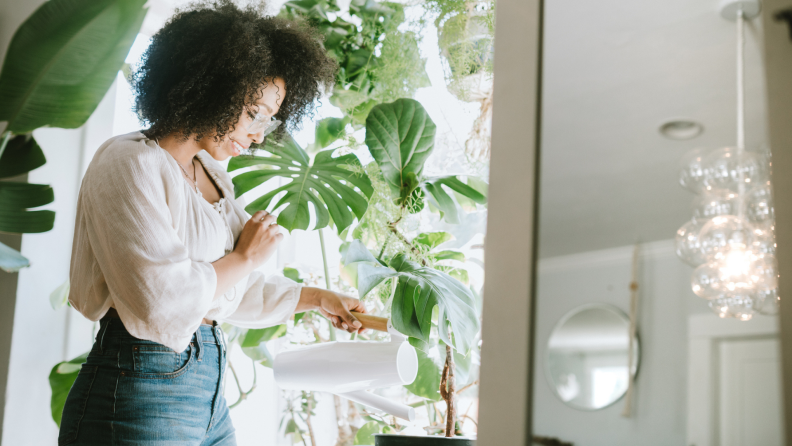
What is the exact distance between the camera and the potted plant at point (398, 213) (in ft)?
3.12

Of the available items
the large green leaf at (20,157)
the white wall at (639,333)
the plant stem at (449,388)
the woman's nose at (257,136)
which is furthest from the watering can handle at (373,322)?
the large green leaf at (20,157)

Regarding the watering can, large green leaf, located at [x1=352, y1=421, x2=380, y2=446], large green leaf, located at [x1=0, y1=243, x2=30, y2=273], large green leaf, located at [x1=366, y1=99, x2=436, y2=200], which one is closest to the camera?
the watering can

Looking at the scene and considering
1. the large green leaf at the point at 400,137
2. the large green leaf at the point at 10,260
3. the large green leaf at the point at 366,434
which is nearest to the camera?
the large green leaf at the point at 400,137

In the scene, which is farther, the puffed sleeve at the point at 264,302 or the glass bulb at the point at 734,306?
the puffed sleeve at the point at 264,302

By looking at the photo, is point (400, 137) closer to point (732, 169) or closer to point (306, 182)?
point (306, 182)

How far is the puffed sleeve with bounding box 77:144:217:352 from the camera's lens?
0.76 m

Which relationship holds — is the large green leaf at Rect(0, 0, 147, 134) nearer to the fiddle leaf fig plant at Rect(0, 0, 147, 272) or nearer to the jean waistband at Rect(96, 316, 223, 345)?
the fiddle leaf fig plant at Rect(0, 0, 147, 272)

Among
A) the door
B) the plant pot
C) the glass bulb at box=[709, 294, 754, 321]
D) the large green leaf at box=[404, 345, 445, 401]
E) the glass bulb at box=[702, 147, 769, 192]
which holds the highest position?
the glass bulb at box=[702, 147, 769, 192]

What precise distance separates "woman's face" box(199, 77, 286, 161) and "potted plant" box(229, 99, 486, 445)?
18 centimetres

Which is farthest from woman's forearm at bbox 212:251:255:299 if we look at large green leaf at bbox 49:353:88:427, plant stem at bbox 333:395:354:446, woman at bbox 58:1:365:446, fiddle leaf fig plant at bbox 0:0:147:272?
plant stem at bbox 333:395:354:446

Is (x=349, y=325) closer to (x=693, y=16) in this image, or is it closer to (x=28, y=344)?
(x=693, y=16)

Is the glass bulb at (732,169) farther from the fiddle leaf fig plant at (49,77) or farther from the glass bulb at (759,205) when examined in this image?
the fiddle leaf fig plant at (49,77)

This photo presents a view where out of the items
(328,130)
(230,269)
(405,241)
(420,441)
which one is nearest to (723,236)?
(420,441)

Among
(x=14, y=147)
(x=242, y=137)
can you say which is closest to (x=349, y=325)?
(x=242, y=137)
